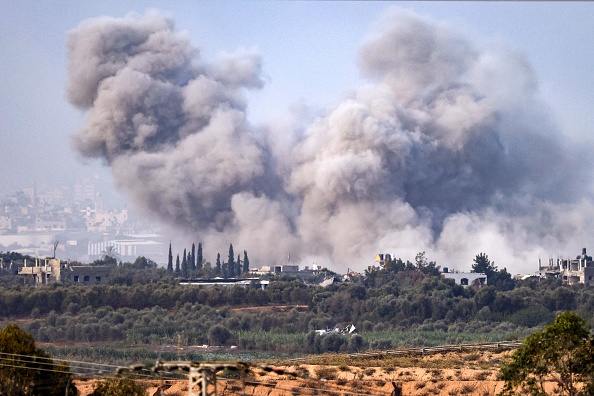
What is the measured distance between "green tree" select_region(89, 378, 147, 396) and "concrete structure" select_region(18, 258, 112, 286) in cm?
5801

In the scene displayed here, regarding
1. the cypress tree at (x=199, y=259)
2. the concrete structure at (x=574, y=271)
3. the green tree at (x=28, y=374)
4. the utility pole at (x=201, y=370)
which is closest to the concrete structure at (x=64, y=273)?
the cypress tree at (x=199, y=259)

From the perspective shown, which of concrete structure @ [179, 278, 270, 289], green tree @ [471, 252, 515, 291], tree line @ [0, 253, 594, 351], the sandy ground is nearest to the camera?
the sandy ground

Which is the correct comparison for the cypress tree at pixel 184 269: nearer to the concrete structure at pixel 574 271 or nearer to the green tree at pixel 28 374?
the concrete structure at pixel 574 271

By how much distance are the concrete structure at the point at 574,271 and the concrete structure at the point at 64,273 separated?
1297 inches

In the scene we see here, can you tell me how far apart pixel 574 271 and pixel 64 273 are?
37602mm

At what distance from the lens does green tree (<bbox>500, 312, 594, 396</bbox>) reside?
2947 cm

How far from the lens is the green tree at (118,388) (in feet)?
104

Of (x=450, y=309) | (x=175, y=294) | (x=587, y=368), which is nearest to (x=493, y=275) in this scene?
(x=450, y=309)

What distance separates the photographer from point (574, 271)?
335 ft

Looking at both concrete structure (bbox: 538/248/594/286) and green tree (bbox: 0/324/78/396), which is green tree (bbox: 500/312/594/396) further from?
concrete structure (bbox: 538/248/594/286)

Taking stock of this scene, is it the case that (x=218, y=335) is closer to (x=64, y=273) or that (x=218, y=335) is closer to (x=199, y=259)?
(x=64, y=273)

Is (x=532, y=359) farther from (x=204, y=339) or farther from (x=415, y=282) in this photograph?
(x=415, y=282)

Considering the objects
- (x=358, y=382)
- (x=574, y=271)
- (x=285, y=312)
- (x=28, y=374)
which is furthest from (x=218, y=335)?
(x=574, y=271)

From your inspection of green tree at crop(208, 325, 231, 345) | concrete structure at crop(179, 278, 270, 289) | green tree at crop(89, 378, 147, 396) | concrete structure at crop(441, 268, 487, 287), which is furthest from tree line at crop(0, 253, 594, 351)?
green tree at crop(89, 378, 147, 396)
